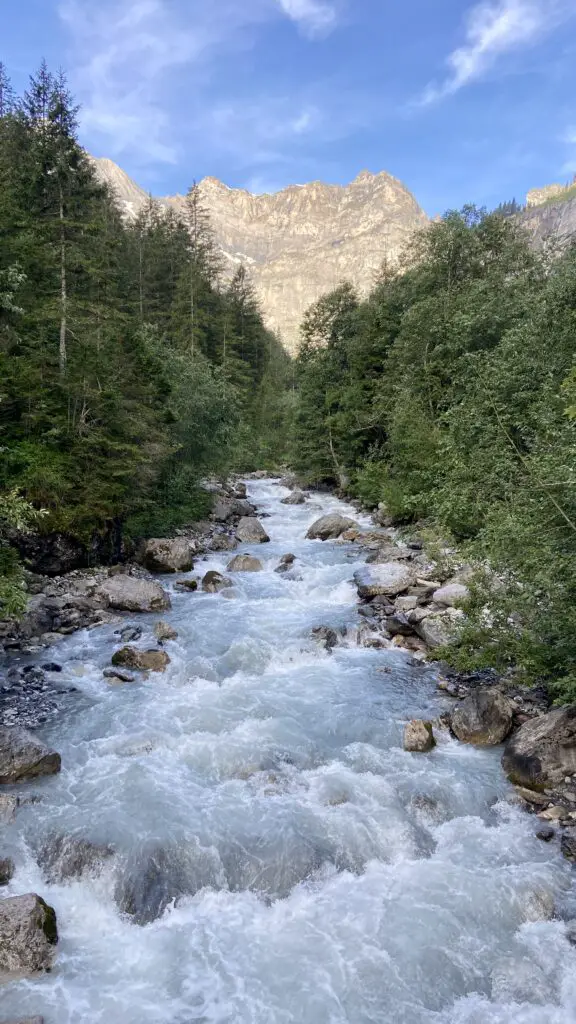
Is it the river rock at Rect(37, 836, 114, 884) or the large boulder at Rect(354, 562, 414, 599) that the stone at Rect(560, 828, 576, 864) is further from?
the large boulder at Rect(354, 562, 414, 599)

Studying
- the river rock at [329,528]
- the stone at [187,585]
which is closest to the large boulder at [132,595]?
the stone at [187,585]

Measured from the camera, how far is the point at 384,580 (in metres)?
16.4

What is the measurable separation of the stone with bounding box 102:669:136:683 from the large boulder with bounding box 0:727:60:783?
272 cm

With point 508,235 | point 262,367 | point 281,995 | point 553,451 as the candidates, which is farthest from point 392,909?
point 262,367

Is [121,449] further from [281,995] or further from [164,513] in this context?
[281,995]

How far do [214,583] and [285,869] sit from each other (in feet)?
35.6

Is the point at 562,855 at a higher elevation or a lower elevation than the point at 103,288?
lower

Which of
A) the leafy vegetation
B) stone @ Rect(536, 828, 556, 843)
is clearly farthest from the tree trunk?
stone @ Rect(536, 828, 556, 843)

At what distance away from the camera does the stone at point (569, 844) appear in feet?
23.4

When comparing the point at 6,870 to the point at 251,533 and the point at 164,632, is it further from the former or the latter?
the point at 251,533

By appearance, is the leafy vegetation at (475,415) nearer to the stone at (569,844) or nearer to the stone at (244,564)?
the stone at (569,844)

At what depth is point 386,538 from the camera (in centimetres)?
2262

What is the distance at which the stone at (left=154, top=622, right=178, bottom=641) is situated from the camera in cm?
1351

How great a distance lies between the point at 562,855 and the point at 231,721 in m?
5.55
